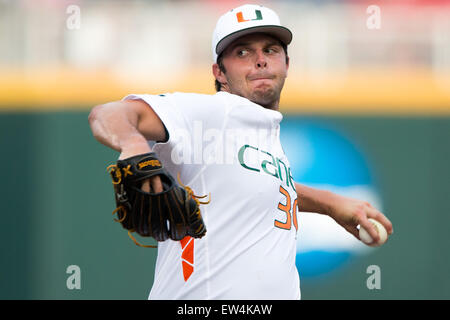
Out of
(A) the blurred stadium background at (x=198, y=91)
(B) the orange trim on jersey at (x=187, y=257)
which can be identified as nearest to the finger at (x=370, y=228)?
(B) the orange trim on jersey at (x=187, y=257)

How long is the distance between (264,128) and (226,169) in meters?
0.27

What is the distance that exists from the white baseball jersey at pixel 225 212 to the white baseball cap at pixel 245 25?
36cm

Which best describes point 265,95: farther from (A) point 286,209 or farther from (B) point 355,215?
(B) point 355,215

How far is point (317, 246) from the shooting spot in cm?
541

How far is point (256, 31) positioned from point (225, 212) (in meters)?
0.78

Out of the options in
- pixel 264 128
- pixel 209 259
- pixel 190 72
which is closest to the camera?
pixel 209 259

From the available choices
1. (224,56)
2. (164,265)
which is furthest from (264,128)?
(164,265)

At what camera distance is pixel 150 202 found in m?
1.78

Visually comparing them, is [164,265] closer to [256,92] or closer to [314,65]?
→ [256,92]

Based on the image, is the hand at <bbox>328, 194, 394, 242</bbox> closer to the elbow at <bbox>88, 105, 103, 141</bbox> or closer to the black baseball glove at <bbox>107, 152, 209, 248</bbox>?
the black baseball glove at <bbox>107, 152, 209, 248</bbox>

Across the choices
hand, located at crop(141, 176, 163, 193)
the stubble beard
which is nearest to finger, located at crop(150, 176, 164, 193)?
hand, located at crop(141, 176, 163, 193)

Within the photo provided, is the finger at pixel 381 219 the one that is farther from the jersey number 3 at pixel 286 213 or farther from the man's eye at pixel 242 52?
the man's eye at pixel 242 52

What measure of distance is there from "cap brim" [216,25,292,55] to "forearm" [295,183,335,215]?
69cm

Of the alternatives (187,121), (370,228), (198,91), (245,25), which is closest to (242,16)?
(245,25)
